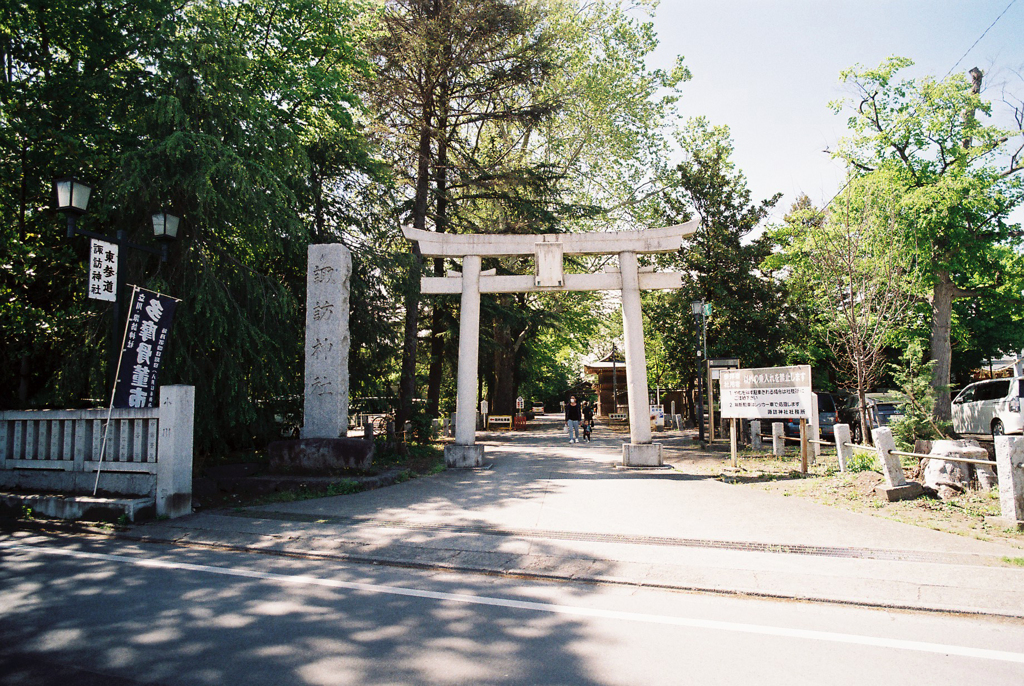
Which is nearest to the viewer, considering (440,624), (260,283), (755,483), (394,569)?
(440,624)

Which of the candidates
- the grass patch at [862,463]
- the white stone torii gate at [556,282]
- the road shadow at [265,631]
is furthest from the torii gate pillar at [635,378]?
the road shadow at [265,631]

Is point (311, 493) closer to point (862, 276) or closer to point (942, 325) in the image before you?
point (862, 276)

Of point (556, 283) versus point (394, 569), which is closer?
point (394, 569)

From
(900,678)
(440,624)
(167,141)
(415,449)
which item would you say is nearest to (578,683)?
(440,624)

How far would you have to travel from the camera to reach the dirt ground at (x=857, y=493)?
23.6ft

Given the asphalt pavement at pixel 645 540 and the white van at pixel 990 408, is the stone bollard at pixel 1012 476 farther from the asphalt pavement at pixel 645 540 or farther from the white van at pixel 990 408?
the white van at pixel 990 408

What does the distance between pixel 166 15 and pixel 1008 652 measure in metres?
16.6

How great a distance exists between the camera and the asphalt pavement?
17.1ft

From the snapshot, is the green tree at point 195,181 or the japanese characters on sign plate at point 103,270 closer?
the japanese characters on sign plate at point 103,270

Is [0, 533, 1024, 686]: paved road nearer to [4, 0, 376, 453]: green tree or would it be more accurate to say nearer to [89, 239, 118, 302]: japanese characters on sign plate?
[89, 239, 118, 302]: japanese characters on sign plate

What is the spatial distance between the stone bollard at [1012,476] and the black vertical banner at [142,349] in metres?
11.7

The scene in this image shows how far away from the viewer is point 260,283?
11.7 m

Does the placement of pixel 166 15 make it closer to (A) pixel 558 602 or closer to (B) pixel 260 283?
(B) pixel 260 283

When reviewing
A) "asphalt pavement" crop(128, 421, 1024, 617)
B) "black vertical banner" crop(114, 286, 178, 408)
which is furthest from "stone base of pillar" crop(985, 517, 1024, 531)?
"black vertical banner" crop(114, 286, 178, 408)
